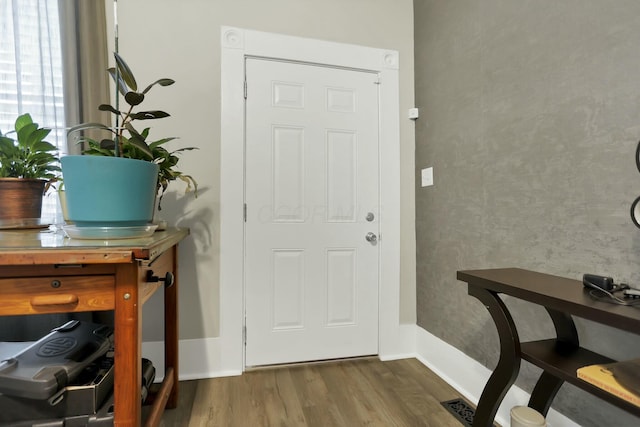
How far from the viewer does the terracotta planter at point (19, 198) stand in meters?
1.22

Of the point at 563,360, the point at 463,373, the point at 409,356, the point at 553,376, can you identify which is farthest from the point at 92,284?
the point at 409,356

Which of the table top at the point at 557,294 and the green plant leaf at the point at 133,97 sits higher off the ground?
the green plant leaf at the point at 133,97

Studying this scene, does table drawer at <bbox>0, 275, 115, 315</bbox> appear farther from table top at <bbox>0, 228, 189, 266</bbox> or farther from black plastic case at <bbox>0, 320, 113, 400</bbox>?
black plastic case at <bbox>0, 320, 113, 400</bbox>

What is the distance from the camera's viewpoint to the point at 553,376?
1176 millimetres

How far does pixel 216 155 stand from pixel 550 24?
1787 millimetres

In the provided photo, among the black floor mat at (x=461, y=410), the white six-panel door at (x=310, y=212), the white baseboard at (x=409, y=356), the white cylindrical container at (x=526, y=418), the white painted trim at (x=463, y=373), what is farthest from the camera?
the white six-panel door at (x=310, y=212)

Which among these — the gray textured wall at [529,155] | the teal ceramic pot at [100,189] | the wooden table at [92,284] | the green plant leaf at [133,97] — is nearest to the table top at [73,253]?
the wooden table at [92,284]

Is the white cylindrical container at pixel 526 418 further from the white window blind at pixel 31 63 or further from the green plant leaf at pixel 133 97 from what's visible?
the white window blind at pixel 31 63

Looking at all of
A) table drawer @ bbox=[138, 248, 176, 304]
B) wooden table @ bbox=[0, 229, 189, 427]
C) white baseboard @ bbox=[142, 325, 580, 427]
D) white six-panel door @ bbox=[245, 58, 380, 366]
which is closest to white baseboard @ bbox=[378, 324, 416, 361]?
white baseboard @ bbox=[142, 325, 580, 427]

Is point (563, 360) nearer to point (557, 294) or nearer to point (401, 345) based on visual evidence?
point (557, 294)

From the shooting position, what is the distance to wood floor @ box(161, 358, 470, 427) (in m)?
1.54

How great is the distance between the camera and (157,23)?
1896mm

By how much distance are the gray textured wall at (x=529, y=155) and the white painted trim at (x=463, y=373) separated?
1.8 inches

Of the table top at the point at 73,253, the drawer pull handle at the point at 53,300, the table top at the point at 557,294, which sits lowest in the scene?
the table top at the point at 557,294
